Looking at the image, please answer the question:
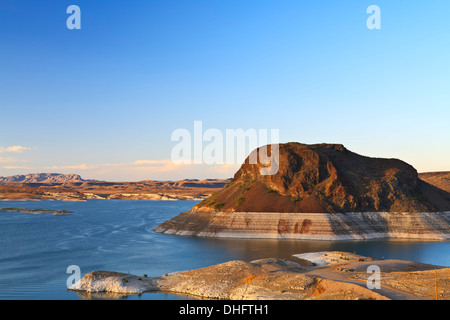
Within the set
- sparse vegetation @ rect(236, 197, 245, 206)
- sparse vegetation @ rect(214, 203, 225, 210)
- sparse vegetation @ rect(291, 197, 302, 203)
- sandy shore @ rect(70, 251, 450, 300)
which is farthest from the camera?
sparse vegetation @ rect(214, 203, 225, 210)

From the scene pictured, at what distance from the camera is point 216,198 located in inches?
4697

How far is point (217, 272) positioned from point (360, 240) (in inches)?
2192

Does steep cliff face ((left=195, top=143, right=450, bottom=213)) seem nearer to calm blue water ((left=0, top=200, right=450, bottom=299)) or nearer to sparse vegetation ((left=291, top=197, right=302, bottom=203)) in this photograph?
sparse vegetation ((left=291, top=197, right=302, bottom=203))

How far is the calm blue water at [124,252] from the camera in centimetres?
5325

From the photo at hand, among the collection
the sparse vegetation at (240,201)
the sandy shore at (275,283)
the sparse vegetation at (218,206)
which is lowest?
the sandy shore at (275,283)

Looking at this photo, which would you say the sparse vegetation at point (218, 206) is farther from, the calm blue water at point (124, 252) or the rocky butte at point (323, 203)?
the calm blue water at point (124, 252)

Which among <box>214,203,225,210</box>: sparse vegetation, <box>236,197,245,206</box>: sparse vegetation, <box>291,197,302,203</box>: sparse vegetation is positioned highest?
<box>291,197,302,203</box>: sparse vegetation

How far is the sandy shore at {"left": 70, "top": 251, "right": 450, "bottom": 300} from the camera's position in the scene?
123 ft

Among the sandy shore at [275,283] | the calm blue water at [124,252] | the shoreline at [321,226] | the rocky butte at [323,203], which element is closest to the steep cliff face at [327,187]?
the rocky butte at [323,203]

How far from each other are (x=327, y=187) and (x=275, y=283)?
72885 millimetres

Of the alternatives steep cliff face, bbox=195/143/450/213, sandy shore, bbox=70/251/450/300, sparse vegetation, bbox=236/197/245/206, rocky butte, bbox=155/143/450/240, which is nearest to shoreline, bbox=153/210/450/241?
rocky butte, bbox=155/143/450/240

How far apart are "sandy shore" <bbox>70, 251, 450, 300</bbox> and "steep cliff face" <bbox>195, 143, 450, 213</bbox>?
52948 millimetres

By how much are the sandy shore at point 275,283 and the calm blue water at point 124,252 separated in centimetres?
277
